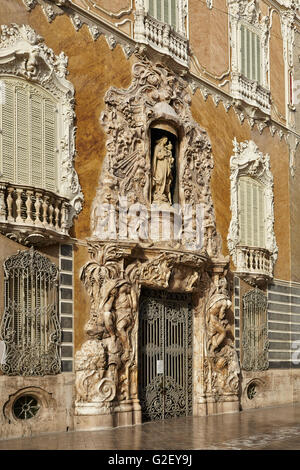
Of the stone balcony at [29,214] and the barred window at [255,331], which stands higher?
the stone balcony at [29,214]

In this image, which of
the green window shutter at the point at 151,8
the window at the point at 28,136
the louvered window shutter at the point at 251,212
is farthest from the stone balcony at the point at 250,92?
the window at the point at 28,136

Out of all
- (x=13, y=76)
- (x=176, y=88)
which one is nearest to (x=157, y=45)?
(x=176, y=88)

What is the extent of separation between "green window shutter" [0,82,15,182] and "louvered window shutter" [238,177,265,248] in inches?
369

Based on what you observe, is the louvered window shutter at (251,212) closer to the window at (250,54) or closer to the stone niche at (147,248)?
the stone niche at (147,248)

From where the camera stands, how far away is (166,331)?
20031mm

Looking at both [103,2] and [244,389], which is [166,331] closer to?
[244,389]

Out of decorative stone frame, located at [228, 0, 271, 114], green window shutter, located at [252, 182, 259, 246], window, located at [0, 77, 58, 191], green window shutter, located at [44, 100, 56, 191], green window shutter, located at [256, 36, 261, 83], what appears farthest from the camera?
green window shutter, located at [256, 36, 261, 83]

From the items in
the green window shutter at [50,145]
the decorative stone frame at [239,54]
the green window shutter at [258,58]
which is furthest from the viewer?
the green window shutter at [258,58]

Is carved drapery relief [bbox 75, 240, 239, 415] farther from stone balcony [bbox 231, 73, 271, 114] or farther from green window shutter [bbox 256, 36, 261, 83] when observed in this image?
green window shutter [bbox 256, 36, 261, 83]

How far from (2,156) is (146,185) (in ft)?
15.5

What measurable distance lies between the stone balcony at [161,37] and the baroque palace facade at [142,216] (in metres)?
0.06

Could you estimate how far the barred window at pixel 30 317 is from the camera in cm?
1567

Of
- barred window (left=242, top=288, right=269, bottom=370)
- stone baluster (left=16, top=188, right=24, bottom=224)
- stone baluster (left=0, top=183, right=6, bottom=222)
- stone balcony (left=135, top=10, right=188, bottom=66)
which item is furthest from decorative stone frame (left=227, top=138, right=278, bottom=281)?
stone baluster (left=0, top=183, right=6, bottom=222)

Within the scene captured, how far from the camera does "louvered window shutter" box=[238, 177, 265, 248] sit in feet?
77.9
